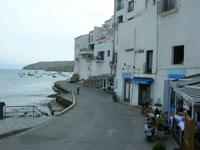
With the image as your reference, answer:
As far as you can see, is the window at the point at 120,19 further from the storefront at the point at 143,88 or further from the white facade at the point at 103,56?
the storefront at the point at 143,88

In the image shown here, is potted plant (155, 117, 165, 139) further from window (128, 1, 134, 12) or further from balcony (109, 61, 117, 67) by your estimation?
balcony (109, 61, 117, 67)

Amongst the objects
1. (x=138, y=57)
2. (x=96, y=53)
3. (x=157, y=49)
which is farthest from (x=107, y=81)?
(x=157, y=49)

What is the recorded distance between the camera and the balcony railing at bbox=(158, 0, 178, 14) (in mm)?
23716

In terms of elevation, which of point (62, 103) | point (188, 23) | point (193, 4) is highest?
point (193, 4)

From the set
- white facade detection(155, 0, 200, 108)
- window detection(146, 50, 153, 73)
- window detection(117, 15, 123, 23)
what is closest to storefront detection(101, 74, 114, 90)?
window detection(117, 15, 123, 23)

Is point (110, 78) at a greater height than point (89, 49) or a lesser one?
lesser

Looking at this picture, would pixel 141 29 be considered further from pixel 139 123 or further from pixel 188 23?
pixel 139 123

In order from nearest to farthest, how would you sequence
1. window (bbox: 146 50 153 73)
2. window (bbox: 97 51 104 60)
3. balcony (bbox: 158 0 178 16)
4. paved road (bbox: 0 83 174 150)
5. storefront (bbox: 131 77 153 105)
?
paved road (bbox: 0 83 174 150) < balcony (bbox: 158 0 178 16) < window (bbox: 146 50 153 73) < storefront (bbox: 131 77 153 105) < window (bbox: 97 51 104 60)

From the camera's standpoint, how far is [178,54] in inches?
938

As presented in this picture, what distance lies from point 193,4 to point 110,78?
32685 mm

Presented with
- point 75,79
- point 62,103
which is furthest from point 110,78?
point 75,79

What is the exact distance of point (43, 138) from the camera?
49.5 feet

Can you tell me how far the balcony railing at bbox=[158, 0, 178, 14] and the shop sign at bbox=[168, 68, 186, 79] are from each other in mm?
4985

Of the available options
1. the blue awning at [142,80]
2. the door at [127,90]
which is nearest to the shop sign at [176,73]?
the blue awning at [142,80]
